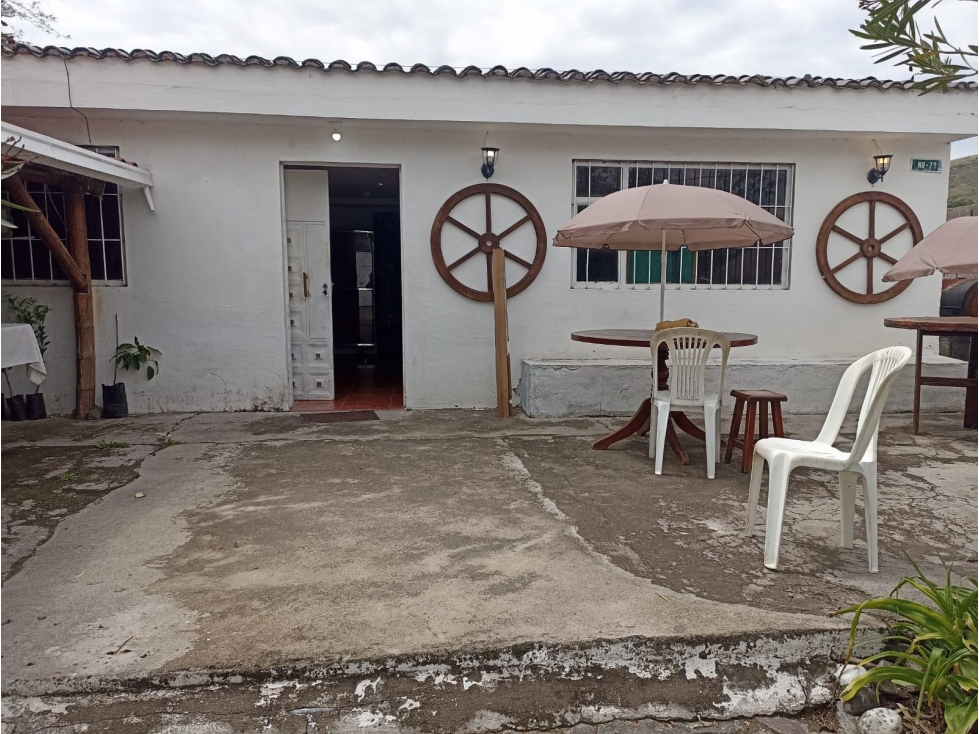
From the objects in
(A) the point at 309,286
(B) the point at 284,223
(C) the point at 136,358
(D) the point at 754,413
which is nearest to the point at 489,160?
(B) the point at 284,223

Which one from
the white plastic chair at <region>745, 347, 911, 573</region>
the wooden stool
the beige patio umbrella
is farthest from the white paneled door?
the white plastic chair at <region>745, 347, 911, 573</region>

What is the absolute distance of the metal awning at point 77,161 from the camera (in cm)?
438

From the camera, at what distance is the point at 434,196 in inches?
252

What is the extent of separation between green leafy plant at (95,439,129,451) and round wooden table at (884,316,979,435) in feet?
20.7

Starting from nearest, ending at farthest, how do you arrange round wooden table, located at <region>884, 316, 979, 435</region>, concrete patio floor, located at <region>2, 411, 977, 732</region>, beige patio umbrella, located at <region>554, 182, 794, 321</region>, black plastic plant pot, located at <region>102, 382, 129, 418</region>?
concrete patio floor, located at <region>2, 411, 977, 732</region> → beige patio umbrella, located at <region>554, 182, 794, 321</region> → round wooden table, located at <region>884, 316, 979, 435</region> → black plastic plant pot, located at <region>102, 382, 129, 418</region>

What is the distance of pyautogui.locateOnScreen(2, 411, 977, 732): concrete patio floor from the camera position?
207 cm

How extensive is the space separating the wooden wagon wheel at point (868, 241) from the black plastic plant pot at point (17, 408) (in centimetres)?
778

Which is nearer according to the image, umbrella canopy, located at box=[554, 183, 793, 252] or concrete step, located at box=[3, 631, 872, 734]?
concrete step, located at box=[3, 631, 872, 734]

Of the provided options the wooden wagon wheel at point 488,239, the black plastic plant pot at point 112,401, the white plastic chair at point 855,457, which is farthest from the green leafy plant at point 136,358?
the white plastic chair at point 855,457

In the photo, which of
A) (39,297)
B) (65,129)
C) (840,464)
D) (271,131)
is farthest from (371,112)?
(840,464)

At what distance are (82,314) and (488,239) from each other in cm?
377

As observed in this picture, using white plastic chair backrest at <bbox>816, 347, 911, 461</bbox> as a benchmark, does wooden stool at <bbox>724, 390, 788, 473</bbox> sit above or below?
below

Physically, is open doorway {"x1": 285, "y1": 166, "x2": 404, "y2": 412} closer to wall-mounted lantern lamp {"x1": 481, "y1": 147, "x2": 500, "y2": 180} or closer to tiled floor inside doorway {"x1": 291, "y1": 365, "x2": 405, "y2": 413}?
tiled floor inside doorway {"x1": 291, "y1": 365, "x2": 405, "y2": 413}

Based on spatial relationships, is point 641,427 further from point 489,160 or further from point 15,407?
point 15,407
